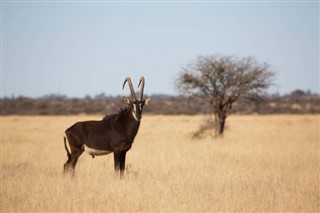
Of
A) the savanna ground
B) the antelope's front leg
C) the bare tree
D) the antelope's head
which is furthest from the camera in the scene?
the bare tree

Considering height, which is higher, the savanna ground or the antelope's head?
the antelope's head

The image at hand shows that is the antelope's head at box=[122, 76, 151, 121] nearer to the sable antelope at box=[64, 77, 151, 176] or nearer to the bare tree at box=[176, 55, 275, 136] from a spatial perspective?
the sable antelope at box=[64, 77, 151, 176]

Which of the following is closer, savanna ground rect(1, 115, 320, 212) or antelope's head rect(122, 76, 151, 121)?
savanna ground rect(1, 115, 320, 212)

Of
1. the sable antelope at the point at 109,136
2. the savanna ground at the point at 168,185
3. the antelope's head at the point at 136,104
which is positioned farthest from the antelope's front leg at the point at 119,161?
the antelope's head at the point at 136,104

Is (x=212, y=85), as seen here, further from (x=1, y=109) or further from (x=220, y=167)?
(x=1, y=109)

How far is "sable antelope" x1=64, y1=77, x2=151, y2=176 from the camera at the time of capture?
37.6ft

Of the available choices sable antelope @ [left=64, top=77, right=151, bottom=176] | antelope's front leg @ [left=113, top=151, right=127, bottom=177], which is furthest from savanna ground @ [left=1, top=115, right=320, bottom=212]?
sable antelope @ [left=64, top=77, right=151, bottom=176]

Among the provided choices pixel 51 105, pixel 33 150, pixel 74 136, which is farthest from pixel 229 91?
pixel 51 105

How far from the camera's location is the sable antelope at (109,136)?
11.5 m

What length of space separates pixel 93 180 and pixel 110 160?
16.1 feet

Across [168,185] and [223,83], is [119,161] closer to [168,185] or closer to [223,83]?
[168,185]

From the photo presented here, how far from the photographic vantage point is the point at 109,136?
11.6 meters

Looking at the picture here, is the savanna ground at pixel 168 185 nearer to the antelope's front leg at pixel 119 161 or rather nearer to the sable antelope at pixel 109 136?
the antelope's front leg at pixel 119 161

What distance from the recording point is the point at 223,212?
780 centimetres
